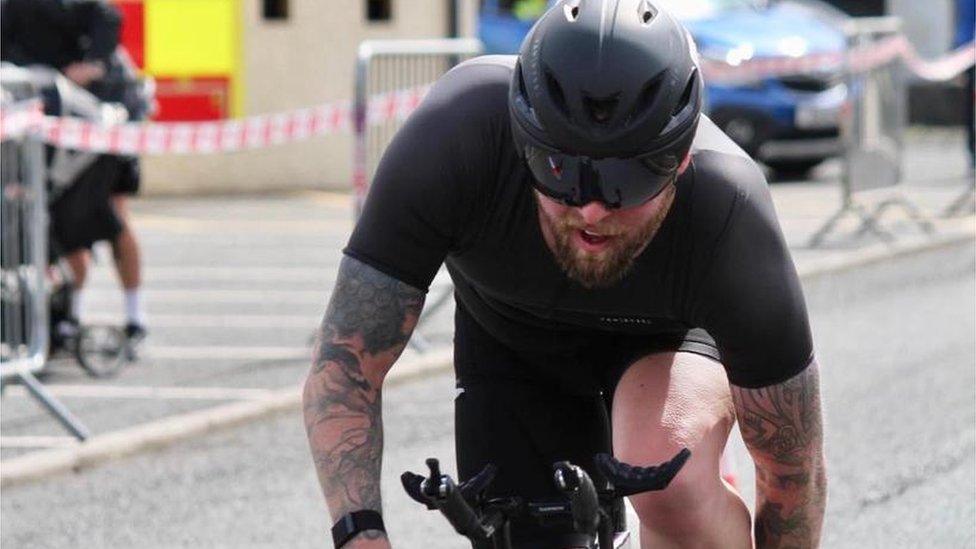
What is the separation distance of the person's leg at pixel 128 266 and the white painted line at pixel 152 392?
0.82 metres

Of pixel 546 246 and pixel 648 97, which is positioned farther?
pixel 546 246

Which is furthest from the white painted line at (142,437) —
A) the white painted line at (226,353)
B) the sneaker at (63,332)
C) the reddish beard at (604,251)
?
the reddish beard at (604,251)

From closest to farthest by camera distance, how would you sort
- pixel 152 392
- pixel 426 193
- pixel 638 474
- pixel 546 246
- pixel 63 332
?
pixel 638 474
pixel 426 193
pixel 546 246
pixel 152 392
pixel 63 332

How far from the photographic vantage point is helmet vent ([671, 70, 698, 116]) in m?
3.31

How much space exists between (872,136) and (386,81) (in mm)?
4967

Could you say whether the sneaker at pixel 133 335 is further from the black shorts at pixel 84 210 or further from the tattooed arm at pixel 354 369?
the tattooed arm at pixel 354 369

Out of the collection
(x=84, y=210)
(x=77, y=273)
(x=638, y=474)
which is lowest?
(x=77, y=273)

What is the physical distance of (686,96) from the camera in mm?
3342

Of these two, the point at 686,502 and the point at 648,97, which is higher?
the point at 648,97

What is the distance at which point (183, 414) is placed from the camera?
8.91m

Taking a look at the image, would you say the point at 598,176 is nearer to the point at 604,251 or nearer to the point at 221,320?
the point at 604,251

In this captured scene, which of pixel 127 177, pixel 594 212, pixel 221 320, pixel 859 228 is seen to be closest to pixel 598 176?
pixel 594 212

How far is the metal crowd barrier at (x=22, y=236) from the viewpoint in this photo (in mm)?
8820

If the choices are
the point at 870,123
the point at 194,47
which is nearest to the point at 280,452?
the point at 870,123
